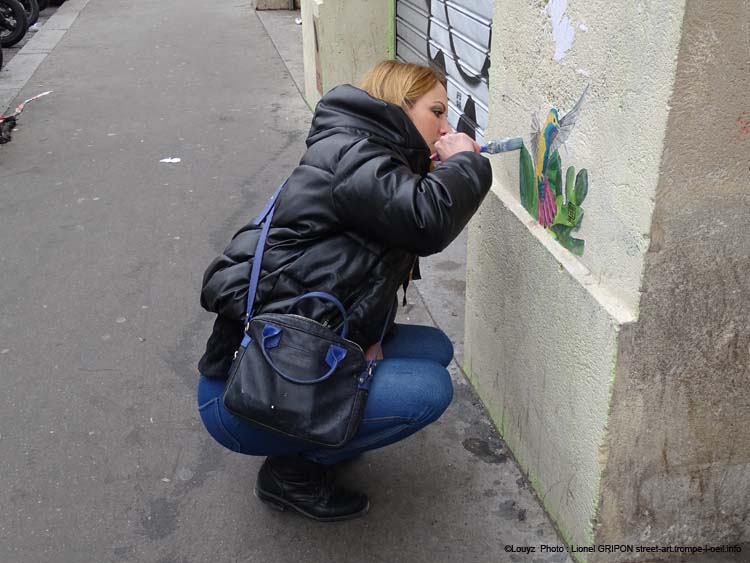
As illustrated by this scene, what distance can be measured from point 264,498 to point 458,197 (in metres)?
1.23

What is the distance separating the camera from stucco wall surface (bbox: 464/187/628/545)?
229cm

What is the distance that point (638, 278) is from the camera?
6.86 feet

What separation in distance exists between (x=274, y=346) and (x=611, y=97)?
1.06 m

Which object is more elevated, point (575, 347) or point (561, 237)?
point (561, 237)

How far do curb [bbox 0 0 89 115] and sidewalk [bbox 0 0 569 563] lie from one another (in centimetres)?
98

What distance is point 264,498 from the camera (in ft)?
9.16

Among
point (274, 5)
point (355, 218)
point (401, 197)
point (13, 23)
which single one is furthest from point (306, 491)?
point (274, 5)

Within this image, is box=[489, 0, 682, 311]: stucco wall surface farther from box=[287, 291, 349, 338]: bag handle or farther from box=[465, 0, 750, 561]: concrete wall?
box=[287, 291, 349, 338]: bag handle

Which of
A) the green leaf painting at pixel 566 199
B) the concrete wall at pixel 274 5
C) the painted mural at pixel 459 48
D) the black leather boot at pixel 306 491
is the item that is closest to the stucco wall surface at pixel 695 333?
the green leaf painting at pixel 566 199

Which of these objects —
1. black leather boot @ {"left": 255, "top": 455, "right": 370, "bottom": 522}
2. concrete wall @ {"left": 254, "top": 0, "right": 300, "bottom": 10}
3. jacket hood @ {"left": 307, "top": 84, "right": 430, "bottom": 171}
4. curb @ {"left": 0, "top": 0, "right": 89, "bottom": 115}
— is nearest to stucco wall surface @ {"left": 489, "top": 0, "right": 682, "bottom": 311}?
jacket hood @ {"left": 307, "top": 84, "right": 430, "bottom": 171}

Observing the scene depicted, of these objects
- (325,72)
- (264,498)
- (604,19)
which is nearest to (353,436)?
(264,498)

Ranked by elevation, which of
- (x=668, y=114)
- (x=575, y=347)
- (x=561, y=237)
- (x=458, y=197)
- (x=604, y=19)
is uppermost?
(x=604, y=19)

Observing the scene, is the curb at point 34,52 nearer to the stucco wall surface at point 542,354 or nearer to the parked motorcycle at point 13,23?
the parked motorcycle at point 13,23

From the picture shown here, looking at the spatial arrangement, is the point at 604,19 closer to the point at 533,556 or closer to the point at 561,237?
the point at 561,237
